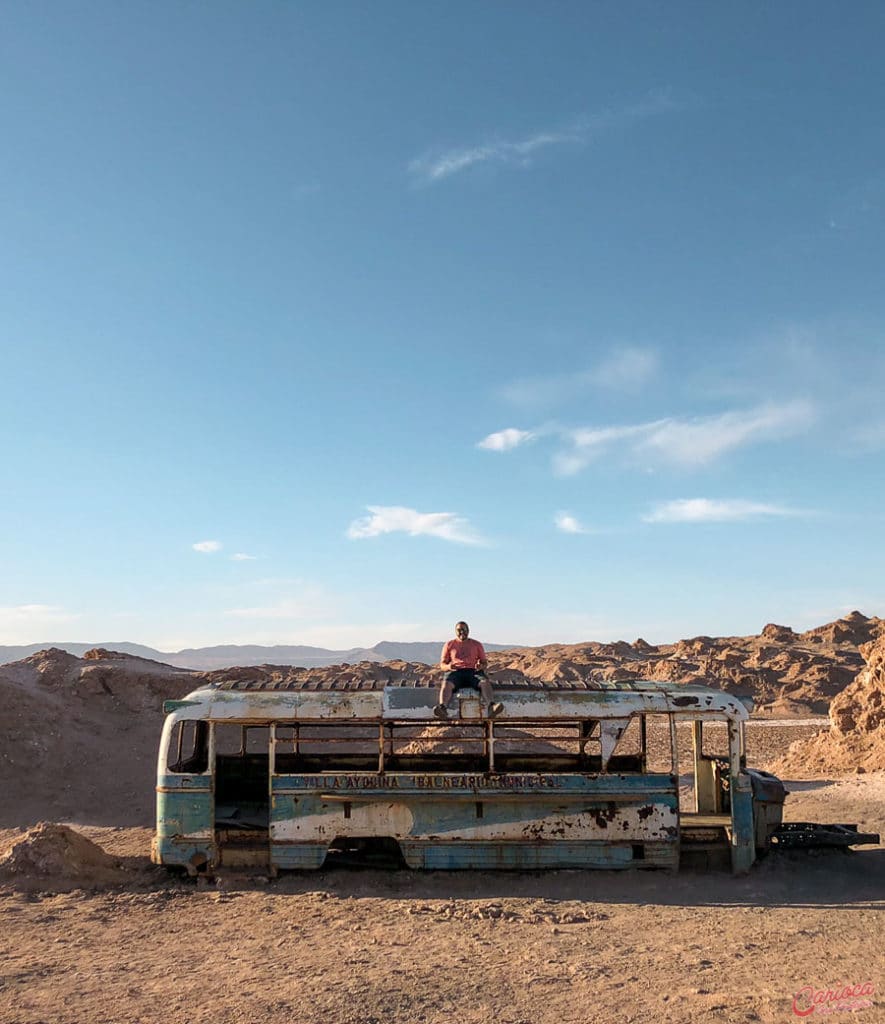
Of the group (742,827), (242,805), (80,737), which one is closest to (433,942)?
(742,827)

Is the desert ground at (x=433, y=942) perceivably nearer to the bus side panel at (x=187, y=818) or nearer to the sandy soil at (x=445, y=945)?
the sandy soil at (x=445, y=945)

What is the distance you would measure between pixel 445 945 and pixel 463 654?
12.3 ft

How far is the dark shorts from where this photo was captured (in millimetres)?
10938

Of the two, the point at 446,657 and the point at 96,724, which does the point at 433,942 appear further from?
the point at 96,724

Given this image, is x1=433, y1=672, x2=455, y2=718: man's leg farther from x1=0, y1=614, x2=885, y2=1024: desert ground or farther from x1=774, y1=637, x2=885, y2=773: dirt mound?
x1=774, y1=637, x2=885, y2=773: dirt mound

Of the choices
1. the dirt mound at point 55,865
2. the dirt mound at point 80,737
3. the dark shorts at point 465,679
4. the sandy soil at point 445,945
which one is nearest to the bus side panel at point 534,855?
the sandy soil at point 445,945

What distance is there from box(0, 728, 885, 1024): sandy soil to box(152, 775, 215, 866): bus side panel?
1.44ft

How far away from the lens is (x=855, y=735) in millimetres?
20172

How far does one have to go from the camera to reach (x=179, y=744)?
35.7 ft

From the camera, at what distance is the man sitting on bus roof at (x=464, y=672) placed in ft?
34.5

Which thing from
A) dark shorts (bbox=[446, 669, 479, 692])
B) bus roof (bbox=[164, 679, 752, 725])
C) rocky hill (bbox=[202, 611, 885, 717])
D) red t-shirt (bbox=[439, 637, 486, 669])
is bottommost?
rocky hill (bbox=[202, 611, 885, 717])

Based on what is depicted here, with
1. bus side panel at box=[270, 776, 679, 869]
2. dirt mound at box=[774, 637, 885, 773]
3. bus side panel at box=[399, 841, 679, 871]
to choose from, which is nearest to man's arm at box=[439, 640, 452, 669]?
bus side panel at box=[270, 776, 679, 869]

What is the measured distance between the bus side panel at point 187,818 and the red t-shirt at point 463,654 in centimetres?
341

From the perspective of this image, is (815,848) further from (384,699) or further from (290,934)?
(290,934)
